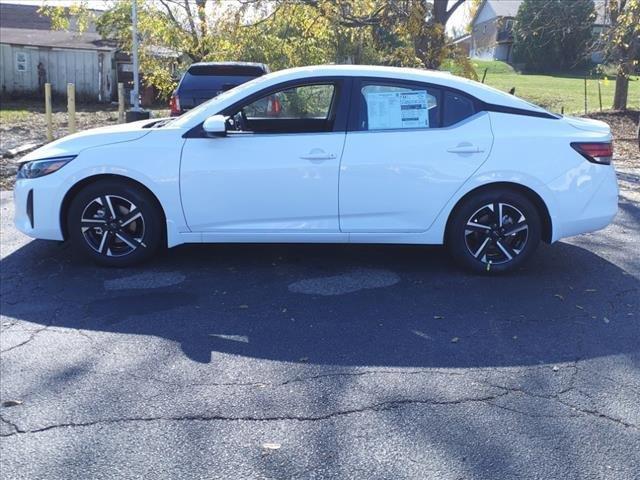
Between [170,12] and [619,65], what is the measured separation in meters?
13.0

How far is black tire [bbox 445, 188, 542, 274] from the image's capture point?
18.6 feet

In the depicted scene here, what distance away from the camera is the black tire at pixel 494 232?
5.66 metres

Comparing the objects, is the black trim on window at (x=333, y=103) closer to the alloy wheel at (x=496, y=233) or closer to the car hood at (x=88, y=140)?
the car hood at (x=88, y=140)

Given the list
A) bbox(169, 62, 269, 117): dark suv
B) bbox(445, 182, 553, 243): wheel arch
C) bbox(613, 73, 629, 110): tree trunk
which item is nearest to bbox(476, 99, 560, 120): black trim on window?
bbox(445, 182, 553, 243): wheel arch

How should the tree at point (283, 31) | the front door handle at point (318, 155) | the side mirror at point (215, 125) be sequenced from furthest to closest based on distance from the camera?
the tree at point (283, 31) → the front door handle at point (318, 155) → the side mirror at point (215, 125)

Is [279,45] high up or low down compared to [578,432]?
up

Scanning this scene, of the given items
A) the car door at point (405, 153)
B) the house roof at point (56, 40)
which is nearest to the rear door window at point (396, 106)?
the car door at point (405, 153)

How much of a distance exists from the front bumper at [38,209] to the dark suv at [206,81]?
676 cm

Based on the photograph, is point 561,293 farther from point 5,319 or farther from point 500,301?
point 5,319

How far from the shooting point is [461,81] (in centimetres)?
579

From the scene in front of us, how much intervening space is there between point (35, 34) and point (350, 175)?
2948 centimetres

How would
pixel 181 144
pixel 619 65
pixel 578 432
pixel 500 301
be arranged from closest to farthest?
pixel 578 432
pixel 500 301
pixel 181 144
pixel 619 65

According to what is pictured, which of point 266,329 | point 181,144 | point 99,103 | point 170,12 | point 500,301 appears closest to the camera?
point 266,329

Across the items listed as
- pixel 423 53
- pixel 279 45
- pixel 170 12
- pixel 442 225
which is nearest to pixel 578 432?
pixel 442 225
